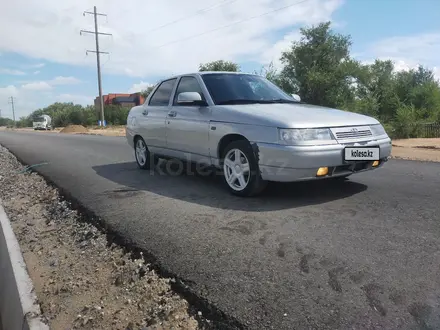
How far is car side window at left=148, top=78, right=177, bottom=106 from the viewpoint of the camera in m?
6.37

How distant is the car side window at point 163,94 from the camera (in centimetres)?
637

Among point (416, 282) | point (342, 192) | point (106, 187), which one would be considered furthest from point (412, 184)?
point (106, 187)

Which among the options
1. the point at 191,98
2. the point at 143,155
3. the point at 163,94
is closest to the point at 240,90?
the point at 191,98

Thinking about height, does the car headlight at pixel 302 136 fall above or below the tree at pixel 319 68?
below

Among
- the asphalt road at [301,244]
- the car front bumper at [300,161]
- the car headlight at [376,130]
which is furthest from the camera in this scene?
the car headlight at [376,130]

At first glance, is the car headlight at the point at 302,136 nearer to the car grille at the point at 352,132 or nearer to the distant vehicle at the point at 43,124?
the car grille at the point at 352,132

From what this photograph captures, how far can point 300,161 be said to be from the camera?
13.5 feet

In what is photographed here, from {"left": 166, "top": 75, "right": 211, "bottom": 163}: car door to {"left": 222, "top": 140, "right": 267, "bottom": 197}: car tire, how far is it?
0.47 m

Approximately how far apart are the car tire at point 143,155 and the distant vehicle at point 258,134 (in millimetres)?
950

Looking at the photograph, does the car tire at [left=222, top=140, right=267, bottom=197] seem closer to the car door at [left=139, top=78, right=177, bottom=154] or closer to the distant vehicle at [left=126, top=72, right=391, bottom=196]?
the distant vehicle at [left=126, top=72, right=391, bottom=196]

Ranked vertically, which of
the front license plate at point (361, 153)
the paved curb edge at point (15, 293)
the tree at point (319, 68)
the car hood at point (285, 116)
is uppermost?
the tree at point (319, 68)

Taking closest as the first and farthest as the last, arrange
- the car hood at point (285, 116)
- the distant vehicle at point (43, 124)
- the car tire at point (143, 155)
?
the car hood at point (285, 116) → the car tire at point (143, 155) → the distant vehicle at point (43, 124)

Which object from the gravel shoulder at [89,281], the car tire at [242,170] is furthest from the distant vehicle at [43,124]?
the car tire at [242,170]

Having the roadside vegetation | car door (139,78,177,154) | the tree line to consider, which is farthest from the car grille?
the tree line
